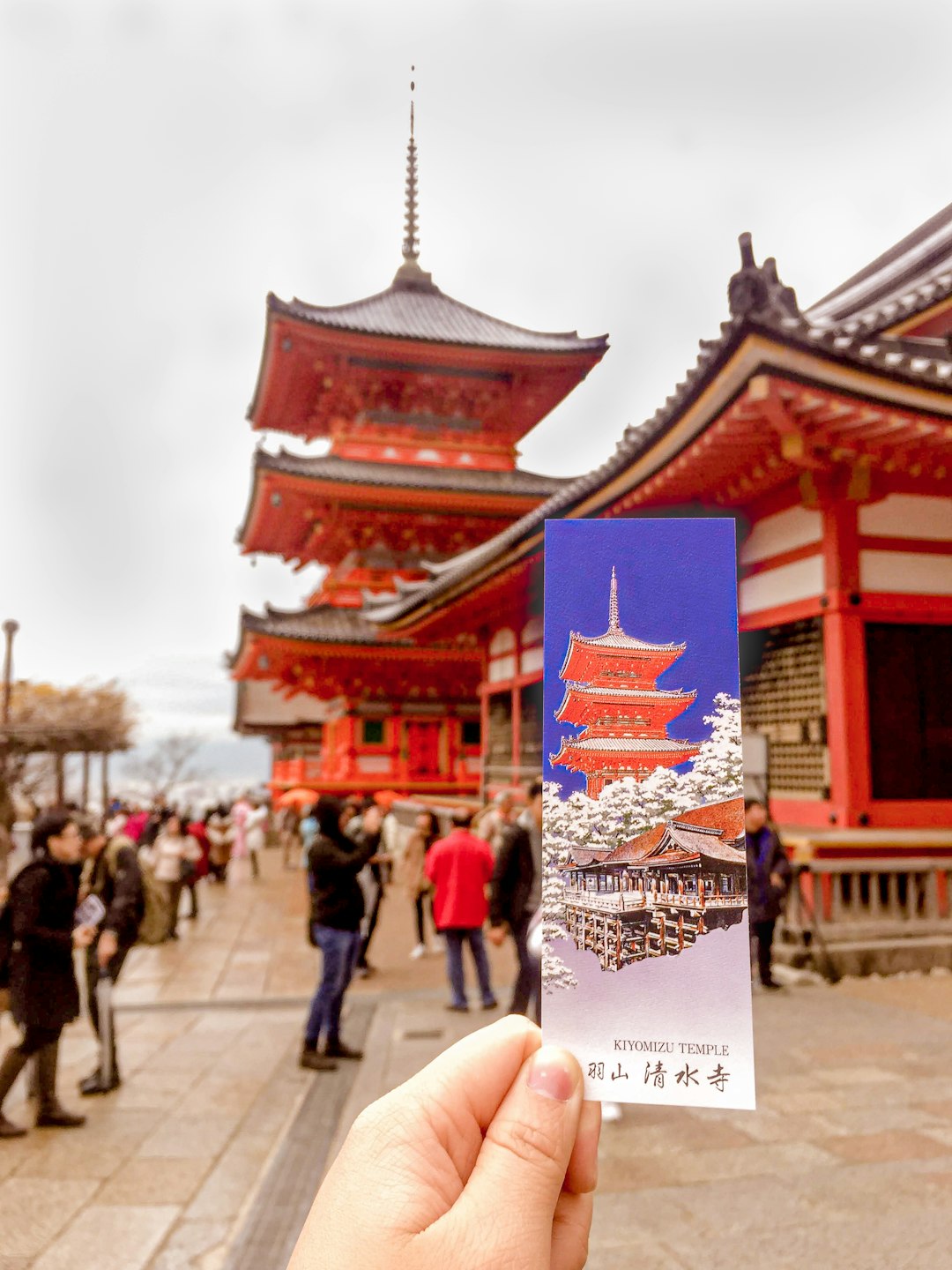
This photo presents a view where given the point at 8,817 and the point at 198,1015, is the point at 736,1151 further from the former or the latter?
the point at 8,817

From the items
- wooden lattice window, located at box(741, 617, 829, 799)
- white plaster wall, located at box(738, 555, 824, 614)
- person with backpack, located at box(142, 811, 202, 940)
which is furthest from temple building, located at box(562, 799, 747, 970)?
person with backpack, located at box(142, 811, 202, 940)

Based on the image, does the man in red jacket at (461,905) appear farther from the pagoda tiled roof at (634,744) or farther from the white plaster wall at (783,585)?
the pagoda tiled roof at (634,744)

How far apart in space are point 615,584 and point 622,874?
36 centimetres

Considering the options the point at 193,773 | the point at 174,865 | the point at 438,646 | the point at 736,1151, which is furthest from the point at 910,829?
the point at 193,773

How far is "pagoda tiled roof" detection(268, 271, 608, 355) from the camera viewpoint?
739 inches

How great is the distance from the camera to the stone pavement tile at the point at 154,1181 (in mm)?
3980

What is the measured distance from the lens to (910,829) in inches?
282

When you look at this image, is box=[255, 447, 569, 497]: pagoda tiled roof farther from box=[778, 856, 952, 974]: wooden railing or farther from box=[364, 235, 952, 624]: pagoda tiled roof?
box=[778, 856, 952, 974]: wooden railing

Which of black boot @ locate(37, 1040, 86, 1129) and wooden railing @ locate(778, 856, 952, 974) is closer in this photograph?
black boot @ locate(37, 1040, 86, 1129)

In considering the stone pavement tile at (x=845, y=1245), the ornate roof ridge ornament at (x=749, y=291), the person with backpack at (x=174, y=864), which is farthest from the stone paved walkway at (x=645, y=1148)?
the ornate roof ridge ornament at (x=749, y=291)

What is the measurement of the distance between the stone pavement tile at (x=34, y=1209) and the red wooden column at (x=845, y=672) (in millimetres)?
5485

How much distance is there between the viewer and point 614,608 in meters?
1.18

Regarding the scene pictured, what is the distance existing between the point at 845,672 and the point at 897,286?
571 centimetres

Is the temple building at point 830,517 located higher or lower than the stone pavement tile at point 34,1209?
higher
